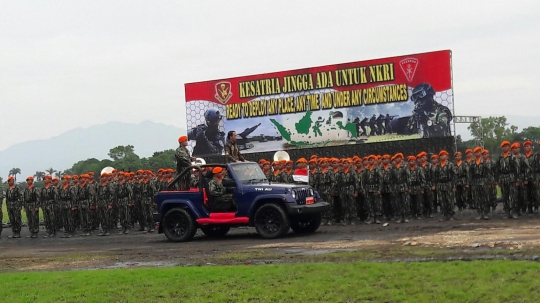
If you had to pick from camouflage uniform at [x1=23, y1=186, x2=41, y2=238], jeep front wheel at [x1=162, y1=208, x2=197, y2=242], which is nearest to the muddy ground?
jeep front wheel at [x1=162, y1=208, x2=197, y2=242]

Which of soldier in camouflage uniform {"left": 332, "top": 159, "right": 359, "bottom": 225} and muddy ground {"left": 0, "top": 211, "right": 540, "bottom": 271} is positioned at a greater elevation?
soldier in camouflage uniform {"left": 332, "top": 159, "right": 359, "bottom": 225}

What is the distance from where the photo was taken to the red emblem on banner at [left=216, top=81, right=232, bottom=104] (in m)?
36.6

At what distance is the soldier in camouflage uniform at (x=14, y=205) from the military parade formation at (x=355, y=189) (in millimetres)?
35

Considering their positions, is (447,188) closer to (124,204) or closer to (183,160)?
(183,160)

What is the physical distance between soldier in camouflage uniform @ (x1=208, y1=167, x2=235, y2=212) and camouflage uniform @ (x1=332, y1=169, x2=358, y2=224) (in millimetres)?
4875

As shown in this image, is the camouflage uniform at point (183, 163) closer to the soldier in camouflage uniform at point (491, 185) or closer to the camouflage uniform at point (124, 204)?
the camouflage uniform at point (124, 204)

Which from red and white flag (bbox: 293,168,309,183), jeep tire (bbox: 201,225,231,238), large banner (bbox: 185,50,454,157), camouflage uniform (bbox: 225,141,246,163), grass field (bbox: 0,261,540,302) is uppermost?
large banner (bbox: 185,50,454,157)

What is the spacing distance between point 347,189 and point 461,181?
3.45m

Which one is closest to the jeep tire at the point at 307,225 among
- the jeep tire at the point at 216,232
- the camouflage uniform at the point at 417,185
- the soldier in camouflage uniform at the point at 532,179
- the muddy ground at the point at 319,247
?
the muddy ground at the point at 319,247

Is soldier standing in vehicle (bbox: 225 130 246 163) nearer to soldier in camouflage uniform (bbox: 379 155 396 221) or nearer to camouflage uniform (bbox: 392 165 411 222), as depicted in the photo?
soldier in camouflage uniform (bbox: 379 155 396 221)

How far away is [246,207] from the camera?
1830 centimetres

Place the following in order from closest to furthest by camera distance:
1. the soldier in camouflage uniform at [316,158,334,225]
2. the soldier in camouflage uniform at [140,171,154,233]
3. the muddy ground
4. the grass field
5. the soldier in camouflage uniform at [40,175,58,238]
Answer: the grass field < the muddy ground < the soldier in camouflage uniform at [316,158,334,225] < the soldier in camouflage uniform at [140,171,154,233] < the soldier in camouflage uniform at [40,175,58,238]

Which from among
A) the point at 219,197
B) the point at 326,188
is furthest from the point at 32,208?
the point at 326,188

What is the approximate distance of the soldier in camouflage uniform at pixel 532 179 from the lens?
19.7m
